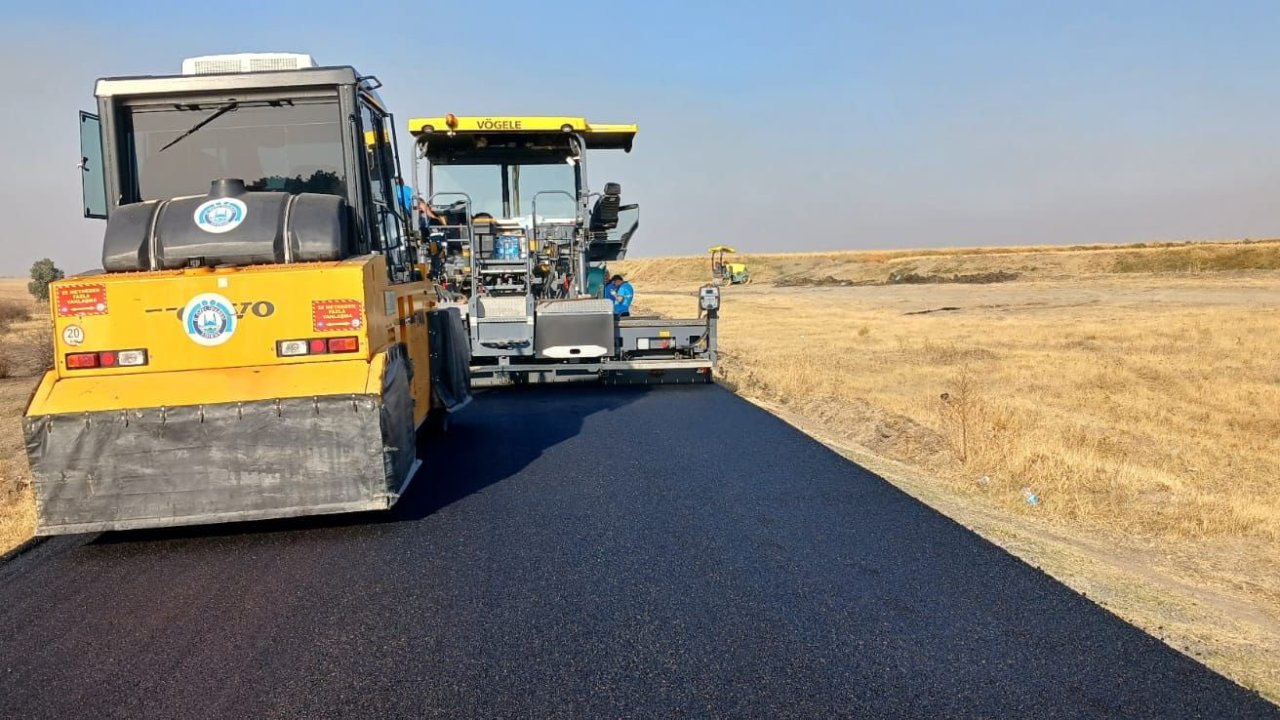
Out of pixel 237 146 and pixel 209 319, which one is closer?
pixel 209 319

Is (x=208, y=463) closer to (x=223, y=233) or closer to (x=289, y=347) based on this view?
(x=289, y=347)

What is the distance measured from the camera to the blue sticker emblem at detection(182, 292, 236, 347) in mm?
5602

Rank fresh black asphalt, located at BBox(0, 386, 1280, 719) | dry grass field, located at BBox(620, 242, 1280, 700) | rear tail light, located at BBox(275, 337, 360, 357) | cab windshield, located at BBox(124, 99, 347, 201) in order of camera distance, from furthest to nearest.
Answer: cab windshield, located at BBox(124, 99, 347, 201) → rear tail light, located at BBox(275, 337, 360, 357) → dry grass field, located at BBox(620, 242, 1280, 700) → fresh black asphalt, located at BBox(0, 386, 1280, 719)

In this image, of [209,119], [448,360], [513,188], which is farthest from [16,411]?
[209,119]

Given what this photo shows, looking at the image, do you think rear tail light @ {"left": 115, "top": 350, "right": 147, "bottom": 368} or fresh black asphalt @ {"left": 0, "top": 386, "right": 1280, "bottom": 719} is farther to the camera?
rear tail light @ {"left": 115, "top": 350, "right": 147, "bottom": 368}

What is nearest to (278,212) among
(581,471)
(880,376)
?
(581,471)

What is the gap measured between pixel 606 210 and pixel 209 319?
7.53 metres

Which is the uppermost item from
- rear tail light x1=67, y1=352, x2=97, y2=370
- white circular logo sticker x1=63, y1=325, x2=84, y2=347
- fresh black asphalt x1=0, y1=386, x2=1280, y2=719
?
white circular logo sticker x1=63, y1=325, x2=84, y2=347

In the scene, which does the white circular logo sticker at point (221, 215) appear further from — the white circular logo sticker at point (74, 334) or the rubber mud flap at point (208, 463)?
the rubber mud flap at point (208, 463)

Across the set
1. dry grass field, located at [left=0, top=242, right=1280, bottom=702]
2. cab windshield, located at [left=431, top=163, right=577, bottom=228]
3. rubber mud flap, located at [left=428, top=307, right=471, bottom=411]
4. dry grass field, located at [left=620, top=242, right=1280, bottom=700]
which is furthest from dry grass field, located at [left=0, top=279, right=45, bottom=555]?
dry grass field, located at [left=620, top=242, right=1280, bottom=700]

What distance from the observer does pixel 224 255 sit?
587 cm

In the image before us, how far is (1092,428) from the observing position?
1222cm

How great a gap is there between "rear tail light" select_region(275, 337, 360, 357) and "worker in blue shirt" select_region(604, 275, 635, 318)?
8.04 metres

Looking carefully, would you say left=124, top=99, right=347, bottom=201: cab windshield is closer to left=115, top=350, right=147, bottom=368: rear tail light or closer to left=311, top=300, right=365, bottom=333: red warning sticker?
left=311, top=300, right=365, bottom=333: red warning sticker
